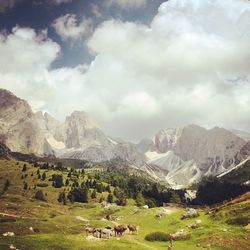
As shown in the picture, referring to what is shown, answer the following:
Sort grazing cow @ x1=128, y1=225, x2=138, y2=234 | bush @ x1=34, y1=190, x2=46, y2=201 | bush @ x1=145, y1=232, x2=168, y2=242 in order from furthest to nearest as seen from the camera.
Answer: bush @ x1=34, y1=190, x2=46, y2=201 → grazing cow @ x1=128, y1=225, x2=138, y2=234 → bush @ x1=145, y1=232, x2=168, y2=242

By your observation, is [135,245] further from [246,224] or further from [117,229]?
[246,224]

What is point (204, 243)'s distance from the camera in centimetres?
6262

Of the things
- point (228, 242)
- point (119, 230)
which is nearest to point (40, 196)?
point (119, 230)

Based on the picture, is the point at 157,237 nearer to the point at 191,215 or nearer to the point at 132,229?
the point at 132,229

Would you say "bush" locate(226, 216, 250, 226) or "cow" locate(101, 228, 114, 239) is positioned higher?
"bush" locate(226, 216, 250, 226)

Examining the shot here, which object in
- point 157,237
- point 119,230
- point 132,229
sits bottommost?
point 157,237

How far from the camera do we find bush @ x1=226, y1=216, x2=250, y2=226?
73.1m

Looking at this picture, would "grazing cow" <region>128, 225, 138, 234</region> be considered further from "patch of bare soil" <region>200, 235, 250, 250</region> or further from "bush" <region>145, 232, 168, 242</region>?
"patch of bare soil" <region>200, 235, 250, 250</region>

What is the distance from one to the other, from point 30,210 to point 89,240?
73.0 meters

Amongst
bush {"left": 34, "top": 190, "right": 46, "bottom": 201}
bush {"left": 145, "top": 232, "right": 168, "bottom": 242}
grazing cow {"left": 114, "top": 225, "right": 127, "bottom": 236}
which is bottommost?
bush {"left": 145, "top": 232, "right": 168, "bottom": 242}

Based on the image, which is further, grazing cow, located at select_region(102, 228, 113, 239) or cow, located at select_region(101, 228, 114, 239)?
cow, located at select_region(101, 228, 114, 239)

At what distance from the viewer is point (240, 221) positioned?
74.4m

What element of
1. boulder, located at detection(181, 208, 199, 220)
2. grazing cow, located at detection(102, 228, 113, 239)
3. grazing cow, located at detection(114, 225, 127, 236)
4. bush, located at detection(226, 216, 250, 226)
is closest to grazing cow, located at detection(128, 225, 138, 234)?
grazing cow, located at detection(114, 225, 127, 236)

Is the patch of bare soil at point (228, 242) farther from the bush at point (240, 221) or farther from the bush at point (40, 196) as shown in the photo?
the bush at point (40, 196)
